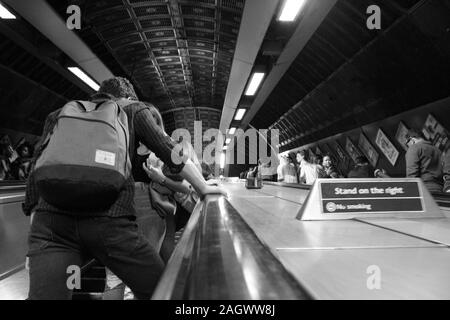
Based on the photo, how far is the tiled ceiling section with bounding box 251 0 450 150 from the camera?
3.79 m

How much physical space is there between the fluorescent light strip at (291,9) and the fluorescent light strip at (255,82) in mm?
2346

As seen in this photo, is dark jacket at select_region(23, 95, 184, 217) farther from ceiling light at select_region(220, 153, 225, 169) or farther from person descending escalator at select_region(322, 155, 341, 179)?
ceiling light at select_region(220, 153, 225, 169)

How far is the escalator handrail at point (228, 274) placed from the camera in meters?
0.41

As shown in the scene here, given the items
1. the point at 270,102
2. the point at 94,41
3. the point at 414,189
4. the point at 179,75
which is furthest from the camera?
the point at 270,102

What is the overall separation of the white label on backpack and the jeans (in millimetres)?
213

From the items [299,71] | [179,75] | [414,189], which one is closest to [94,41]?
[179,75]

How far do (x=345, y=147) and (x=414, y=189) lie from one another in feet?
21.4

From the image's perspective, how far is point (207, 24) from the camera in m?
5.72

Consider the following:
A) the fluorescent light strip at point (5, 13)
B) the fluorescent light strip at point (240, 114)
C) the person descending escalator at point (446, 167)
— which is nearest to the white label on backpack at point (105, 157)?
the person descending escalator at point (446, 167)

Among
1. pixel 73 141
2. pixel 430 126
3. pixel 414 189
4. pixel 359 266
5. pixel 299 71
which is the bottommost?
pixel 359 266

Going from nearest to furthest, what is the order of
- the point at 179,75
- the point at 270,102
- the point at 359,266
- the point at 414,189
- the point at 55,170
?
the point at 359,266
the point at 55,170
the point at 414,189
the point at 179,75
the point at 270,102

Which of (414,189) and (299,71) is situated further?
(299,71)

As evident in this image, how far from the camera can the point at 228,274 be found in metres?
0.48
